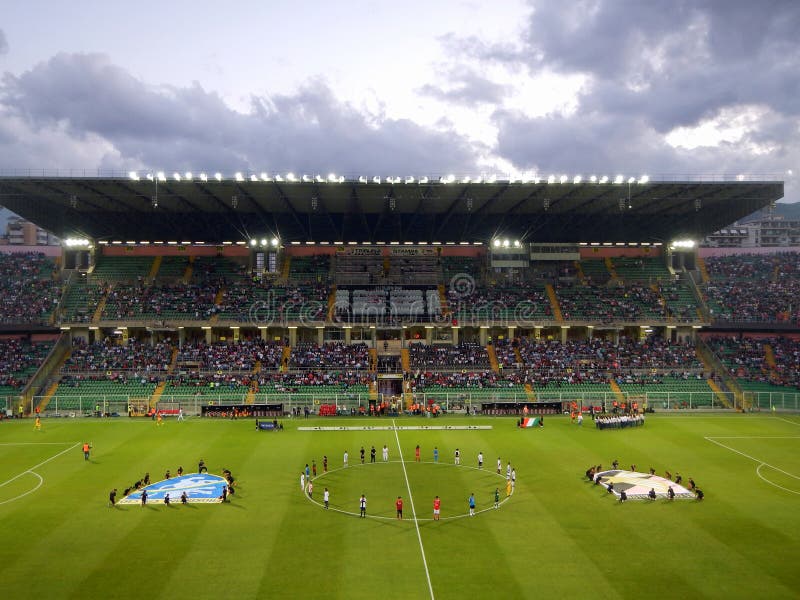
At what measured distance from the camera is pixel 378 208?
71.1 m

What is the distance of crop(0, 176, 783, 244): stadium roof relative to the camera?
62.6m

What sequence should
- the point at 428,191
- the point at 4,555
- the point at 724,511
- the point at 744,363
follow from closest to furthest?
1. the point at 4,555
2. the point at 724,511
3. the point at 428,191
4. the point at 744,363

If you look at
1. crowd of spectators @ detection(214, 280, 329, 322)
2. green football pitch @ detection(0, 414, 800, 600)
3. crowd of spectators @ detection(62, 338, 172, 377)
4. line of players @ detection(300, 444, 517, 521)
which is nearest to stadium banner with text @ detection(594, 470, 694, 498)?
green football pitch @ detection(0, 414, 800, 600)

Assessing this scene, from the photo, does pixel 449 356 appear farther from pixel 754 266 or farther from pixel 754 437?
pixel 754 266

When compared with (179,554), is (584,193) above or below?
above

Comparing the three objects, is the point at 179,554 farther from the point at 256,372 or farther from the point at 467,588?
the point at 256,372

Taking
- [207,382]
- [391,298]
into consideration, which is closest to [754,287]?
[391,298]

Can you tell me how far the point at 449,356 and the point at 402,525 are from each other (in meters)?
41.9

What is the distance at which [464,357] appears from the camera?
7138 cm

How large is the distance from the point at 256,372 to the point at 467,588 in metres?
47.9

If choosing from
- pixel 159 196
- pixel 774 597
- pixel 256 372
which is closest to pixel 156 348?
pixel 256 372

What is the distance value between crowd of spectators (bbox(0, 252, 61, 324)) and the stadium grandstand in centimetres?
30

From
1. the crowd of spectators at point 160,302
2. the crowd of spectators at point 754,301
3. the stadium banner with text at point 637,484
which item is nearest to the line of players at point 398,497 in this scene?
the stadium banner with text at point 637,484

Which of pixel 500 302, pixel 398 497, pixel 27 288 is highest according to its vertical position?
pixel 27 288
